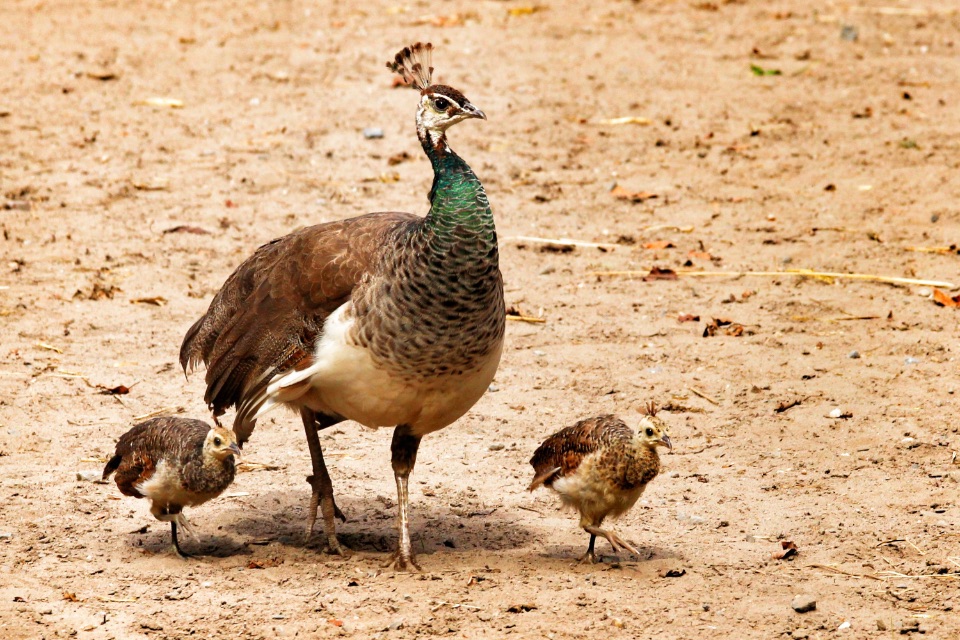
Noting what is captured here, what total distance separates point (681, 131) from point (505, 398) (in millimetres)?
4897

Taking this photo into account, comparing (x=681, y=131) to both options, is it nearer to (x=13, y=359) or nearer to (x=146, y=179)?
(x=146, y=179)

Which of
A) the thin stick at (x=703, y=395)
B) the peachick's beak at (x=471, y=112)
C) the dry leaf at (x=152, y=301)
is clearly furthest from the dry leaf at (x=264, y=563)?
the dry leaf at (x=152, y=301)

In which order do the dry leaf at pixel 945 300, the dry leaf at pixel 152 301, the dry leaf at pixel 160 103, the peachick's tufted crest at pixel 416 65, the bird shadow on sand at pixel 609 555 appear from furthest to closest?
the dry leaf at pixel 160 103 < the dry leaf at pixel 152 301 < the dry leaf at pixel 945 300 < the peachick's tufted crest at pixel 416 65 < the bird shadow on sand at pixel 609 555

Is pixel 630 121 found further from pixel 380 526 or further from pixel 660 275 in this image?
pixel 380 526

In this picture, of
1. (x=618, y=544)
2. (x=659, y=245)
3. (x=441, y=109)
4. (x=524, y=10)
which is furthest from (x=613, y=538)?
(x=524, y=10)

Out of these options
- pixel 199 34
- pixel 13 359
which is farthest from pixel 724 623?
pixel 199 34

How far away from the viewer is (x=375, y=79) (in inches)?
485

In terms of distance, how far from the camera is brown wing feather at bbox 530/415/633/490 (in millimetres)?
5656

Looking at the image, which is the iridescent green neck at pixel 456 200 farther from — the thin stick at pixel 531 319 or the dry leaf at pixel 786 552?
the thin stick at pixel 531 319

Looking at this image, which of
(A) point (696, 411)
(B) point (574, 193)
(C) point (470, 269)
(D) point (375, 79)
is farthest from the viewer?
(D) point (375, 79)

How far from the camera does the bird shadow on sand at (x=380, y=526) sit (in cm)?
612

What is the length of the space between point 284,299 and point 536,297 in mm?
3198

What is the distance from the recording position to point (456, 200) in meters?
5.53

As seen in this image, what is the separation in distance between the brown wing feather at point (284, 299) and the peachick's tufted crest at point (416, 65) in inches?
25.7
